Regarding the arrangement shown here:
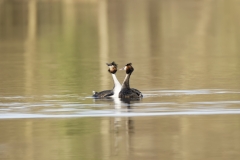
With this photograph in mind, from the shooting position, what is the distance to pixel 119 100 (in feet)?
69.0

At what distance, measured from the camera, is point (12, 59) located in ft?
110

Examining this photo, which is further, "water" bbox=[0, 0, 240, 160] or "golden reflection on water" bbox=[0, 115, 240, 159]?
"water" bbox=[0, 0, 240, 160]

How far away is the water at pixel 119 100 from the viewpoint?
14.9m

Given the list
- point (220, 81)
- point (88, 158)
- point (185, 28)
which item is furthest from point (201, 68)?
point (185, 28)

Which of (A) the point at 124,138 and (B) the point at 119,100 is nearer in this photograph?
(A) the point at 124,138

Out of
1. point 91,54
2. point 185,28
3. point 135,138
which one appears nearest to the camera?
point 135,138

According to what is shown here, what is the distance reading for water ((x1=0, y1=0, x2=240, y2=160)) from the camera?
49.0 ft

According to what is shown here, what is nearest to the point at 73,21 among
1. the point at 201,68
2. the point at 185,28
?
the point at 185,28

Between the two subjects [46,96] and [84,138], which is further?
[46,96]

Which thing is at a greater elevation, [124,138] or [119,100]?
[119,100]

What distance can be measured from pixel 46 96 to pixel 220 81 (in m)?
4.36

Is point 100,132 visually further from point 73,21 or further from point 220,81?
point 73,21

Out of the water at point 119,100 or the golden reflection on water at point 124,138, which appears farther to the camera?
the water at point 119,100

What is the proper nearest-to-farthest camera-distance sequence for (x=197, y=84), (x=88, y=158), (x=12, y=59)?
(x=88, y=158) → (x=197, y=84) → (x=12, y=59)
